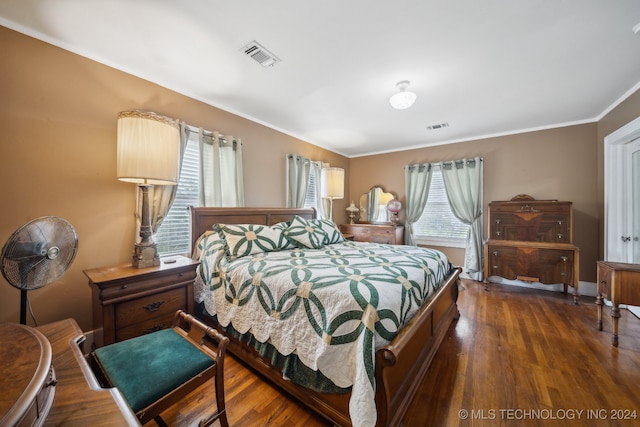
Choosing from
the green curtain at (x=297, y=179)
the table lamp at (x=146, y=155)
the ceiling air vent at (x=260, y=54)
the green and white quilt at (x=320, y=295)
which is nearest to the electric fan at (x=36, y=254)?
the table lamp at (x=146, y=155)

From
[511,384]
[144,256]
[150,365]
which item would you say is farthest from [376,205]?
[150,365]

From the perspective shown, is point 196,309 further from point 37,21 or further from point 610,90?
point 610,90

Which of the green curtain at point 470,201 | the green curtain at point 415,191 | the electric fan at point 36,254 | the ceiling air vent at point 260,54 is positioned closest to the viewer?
the electric fan at point 36,254

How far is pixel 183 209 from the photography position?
8.39ft

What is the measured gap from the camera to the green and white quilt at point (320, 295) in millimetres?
1188

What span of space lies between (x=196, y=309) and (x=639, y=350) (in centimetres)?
397

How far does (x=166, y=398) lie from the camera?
102cm

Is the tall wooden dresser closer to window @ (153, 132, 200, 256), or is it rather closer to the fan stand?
window @ (153, 132, 200, 256)

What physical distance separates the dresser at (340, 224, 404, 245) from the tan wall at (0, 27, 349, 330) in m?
3.46

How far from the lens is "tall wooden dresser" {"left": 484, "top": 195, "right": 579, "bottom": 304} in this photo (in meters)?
3.16

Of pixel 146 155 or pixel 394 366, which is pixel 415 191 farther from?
pixel 146 155

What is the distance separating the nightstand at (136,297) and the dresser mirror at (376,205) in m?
3.77

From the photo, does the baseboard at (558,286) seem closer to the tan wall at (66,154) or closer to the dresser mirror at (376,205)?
the dresser mirror at (376,205)

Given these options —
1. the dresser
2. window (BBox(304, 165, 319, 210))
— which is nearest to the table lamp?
window (BBox(304, 165, 319, 210))
